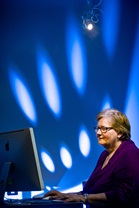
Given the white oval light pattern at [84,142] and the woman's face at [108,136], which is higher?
the white oval light pattern at [84,142]

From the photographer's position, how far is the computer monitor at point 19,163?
1.68m

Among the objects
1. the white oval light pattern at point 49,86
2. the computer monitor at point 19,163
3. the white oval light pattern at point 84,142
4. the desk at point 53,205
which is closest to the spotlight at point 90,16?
the white oval light pattern at point 49,86

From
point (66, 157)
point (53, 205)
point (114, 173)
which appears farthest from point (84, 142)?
Result: point (53, 205)

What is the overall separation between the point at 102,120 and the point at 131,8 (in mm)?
1342

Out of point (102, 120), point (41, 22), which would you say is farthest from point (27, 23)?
point (102, 120)

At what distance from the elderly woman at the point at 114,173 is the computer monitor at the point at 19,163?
0.15m

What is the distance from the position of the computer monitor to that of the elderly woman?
15 cm

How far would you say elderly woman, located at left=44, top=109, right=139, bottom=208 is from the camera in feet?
5.72

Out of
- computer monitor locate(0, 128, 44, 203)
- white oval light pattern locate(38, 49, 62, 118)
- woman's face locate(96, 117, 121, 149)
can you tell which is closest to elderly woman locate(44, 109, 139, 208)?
woman's face locate(96, 117, 121, 149)

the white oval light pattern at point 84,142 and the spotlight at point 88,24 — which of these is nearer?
the white oval light pattern at point 84,142

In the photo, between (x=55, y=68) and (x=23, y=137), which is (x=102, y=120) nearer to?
(x=23, y=137)

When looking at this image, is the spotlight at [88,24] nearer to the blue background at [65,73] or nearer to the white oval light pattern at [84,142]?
the blue background at [65,73]

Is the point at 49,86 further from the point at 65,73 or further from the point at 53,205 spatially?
the point at 53,205

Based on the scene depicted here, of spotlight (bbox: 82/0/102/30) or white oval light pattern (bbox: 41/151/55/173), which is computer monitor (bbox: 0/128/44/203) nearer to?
white oval light pattern (bbox: 41/151/55/173)
